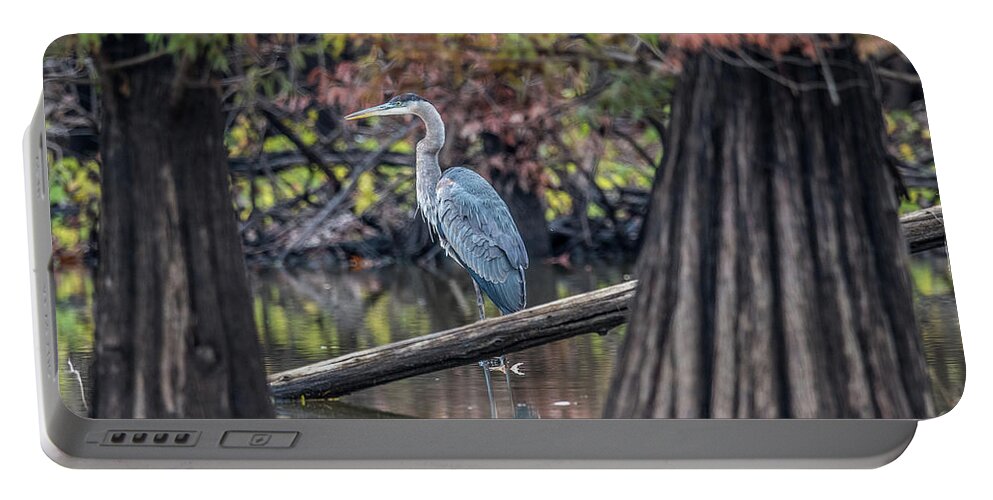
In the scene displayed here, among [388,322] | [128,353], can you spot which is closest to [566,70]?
[388,322]

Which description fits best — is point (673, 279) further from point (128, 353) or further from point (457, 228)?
point (128, 353)

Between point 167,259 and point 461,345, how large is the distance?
789 mm

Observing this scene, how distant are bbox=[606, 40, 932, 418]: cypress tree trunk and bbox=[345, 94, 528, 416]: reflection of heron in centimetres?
37

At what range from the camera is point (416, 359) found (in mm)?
3459

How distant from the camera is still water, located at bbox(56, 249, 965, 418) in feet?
11.3

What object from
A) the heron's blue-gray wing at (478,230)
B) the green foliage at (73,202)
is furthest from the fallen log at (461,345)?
the green foliage at (73,202)

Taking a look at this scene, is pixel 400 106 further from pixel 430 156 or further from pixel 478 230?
pixel 478 230

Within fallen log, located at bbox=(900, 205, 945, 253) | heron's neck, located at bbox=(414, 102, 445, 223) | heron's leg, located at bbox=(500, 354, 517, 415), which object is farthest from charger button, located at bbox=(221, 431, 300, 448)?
fallen log, located at bbox=(900, 205, 945, 253)

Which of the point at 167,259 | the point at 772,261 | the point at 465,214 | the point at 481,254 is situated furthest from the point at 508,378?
the point at 167,259

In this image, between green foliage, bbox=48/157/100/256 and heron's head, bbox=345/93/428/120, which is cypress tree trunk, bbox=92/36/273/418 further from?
heron's head, bbox=345/93/428/120

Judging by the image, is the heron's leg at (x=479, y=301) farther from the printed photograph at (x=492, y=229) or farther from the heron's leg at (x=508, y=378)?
the heron's leg at (x=508, y=378)

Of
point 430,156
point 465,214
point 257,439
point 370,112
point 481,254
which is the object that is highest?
point 370,112

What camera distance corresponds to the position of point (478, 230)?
3.64 m

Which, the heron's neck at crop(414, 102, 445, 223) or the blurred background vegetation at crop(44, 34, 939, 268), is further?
the heron's neck at crop(414, 102, 445, 223)
